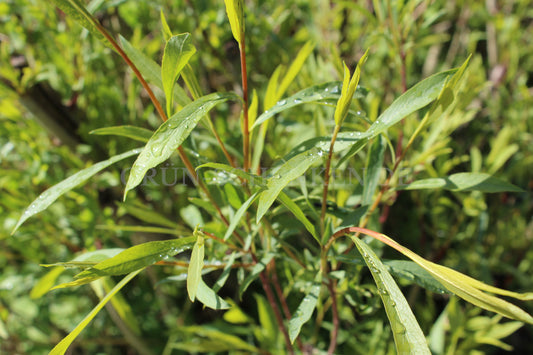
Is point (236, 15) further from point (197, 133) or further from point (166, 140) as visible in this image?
point (197, 133)

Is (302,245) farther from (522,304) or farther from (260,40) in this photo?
(522,304)

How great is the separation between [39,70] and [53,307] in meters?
0.83

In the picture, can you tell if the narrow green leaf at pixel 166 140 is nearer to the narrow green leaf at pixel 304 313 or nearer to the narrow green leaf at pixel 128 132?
the narrow green leaf at pixel 128 132

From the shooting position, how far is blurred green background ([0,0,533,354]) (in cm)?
75

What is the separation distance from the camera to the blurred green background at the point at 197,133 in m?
0.75

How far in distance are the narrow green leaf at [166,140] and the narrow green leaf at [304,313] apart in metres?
0.24

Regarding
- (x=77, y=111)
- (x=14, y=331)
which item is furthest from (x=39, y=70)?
(x=14, y=331)

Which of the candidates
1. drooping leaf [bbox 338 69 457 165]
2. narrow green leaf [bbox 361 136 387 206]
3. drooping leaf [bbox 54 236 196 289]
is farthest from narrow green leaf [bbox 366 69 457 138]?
drooping leaf [bbox 54 236 196 289]

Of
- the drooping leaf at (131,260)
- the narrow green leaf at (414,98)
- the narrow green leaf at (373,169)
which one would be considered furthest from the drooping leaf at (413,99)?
the drooping leaf at (131,260)

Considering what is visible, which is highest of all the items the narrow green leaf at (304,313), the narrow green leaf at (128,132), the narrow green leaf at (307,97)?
the narrow green leaf at (307,97)

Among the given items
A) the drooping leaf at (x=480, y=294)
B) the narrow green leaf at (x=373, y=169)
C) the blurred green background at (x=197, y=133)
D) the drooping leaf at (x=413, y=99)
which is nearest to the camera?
the drooping leaf at (x=480, y=294)

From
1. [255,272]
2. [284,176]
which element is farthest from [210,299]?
[284,176]

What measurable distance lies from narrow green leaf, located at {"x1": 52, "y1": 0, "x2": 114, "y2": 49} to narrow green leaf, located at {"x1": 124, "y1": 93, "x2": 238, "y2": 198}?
12cm

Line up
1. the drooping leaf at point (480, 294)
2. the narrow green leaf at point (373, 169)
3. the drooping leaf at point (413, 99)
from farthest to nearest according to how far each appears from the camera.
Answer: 1. the narrow green leaf at point (373, 169)
2. the drooping leaf at point (413, 99)
3. the drooping leaf at point (480, 294)
